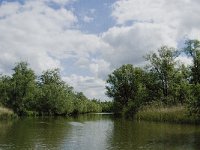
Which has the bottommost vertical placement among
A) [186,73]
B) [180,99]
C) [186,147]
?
[186,147]

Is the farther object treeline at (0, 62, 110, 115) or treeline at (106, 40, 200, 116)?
treeline at (0, 62, 110, 115)

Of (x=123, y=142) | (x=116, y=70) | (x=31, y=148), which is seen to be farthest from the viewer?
(x=116, y=70)

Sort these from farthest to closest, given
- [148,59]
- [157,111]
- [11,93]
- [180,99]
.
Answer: [11,93] → [148,59] → [180,99] → [157,111]

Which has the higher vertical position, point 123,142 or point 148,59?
point 148,59

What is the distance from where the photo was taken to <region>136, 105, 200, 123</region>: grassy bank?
44425mm

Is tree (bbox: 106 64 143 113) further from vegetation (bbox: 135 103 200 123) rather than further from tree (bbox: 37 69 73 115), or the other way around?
vegetation (bbox: 135 103 200 123)

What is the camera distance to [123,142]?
2575cm

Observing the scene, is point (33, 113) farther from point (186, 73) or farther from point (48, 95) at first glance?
point (186, 73)

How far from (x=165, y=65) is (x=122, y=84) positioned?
2864cm

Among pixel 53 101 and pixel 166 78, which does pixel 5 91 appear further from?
pixel 166 78

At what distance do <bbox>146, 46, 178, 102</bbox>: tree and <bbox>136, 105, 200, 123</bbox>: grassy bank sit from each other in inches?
467

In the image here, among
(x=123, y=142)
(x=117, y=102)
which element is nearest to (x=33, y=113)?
(x=117, y=102)

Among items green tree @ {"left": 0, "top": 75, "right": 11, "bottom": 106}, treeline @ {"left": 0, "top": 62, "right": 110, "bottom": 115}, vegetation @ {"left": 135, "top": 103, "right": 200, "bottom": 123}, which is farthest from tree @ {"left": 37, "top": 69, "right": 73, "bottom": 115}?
vegetation @ {"left": 135, "top": 103, "right": 200, "bottom": 123}

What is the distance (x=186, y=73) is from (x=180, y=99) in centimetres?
1100
